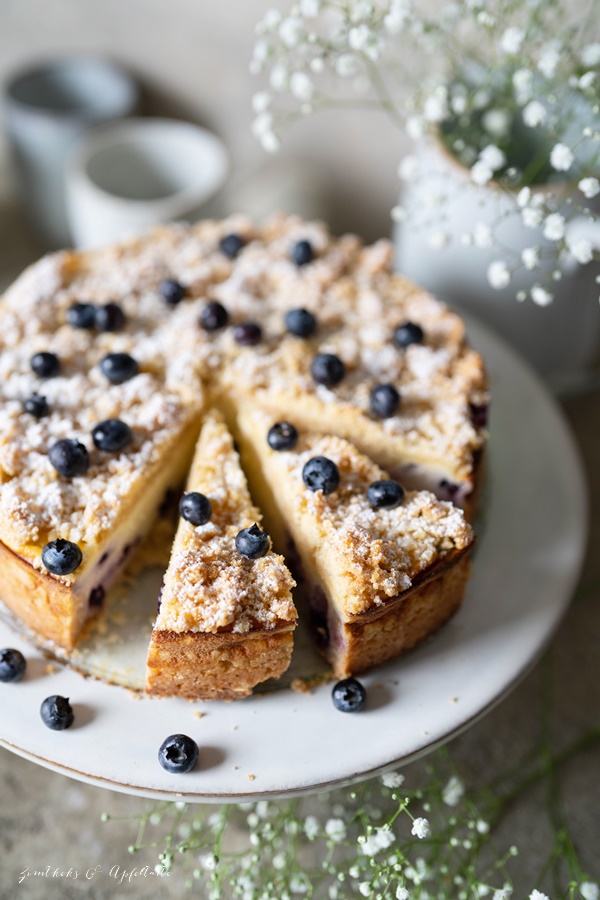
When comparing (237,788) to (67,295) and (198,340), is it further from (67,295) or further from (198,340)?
(67,295)

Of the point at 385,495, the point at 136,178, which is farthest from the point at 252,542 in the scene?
the point at 136,178

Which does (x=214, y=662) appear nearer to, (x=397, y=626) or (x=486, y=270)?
(x=397, y=626)

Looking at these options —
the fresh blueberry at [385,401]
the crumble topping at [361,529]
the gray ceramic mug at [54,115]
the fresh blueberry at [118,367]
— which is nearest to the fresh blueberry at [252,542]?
the crumble topping at [361,529]

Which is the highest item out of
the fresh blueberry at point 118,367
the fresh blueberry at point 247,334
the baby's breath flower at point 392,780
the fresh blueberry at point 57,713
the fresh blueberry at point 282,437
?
the fresh blueberry at point 247,334

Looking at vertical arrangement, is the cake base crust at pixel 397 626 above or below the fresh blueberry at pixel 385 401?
below

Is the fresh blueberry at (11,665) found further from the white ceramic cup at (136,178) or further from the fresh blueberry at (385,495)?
the white ceramic cup at (136,178)

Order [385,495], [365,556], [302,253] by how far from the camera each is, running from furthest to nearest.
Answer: [302,253] < [385,495] < [365,556]
